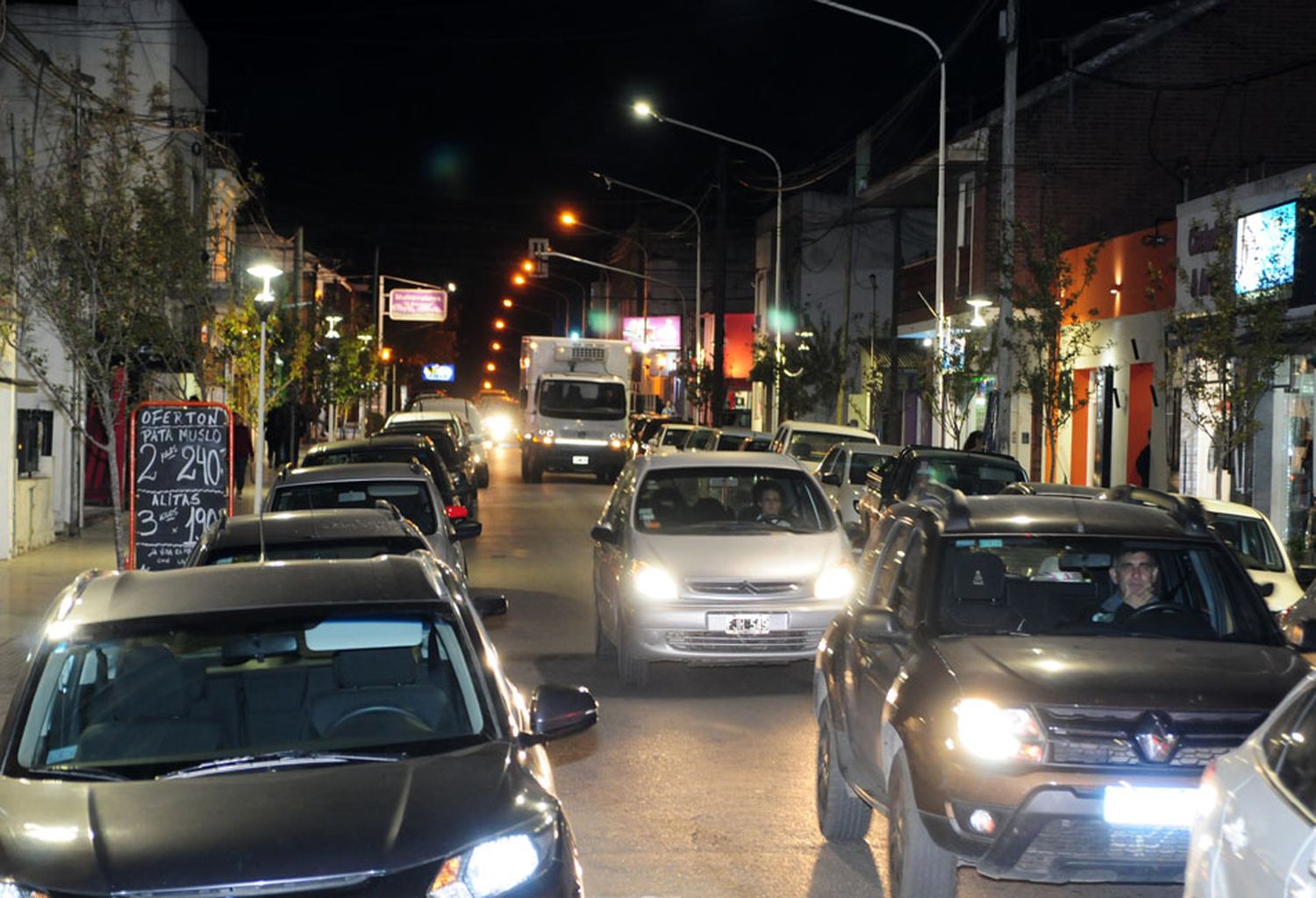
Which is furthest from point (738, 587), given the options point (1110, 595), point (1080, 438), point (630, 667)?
point (1080, 438)

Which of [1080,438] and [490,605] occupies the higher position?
[1080,438]

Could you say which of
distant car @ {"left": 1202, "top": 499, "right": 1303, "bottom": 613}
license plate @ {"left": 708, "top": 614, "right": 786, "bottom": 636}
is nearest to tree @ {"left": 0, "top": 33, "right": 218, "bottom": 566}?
license plate @ {"left": 708, "top": 614, "right": 786, "bottom": 636}

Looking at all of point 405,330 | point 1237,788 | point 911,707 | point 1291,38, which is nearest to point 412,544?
point 911,707

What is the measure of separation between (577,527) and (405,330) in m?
91.0

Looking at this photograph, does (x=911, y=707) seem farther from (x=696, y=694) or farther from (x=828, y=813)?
(x=696, y=694)

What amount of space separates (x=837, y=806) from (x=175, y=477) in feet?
37.6

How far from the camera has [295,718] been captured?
5930mm

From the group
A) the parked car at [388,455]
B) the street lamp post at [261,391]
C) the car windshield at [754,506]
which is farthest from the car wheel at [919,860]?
the street lamp post at [261,391]

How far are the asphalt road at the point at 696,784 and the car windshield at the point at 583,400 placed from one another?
24.9 metres

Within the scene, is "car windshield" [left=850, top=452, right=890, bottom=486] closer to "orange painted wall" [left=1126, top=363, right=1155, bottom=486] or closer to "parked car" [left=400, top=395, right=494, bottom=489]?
"orange painted wall" [left=1126, top=363, right=1155, bottom=486]

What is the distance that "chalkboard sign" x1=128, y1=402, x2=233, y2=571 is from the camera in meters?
18.0

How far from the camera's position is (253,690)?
5.99 m

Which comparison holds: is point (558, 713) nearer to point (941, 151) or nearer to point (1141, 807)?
point (1141, 807)

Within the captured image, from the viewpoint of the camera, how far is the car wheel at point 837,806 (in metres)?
8.24
